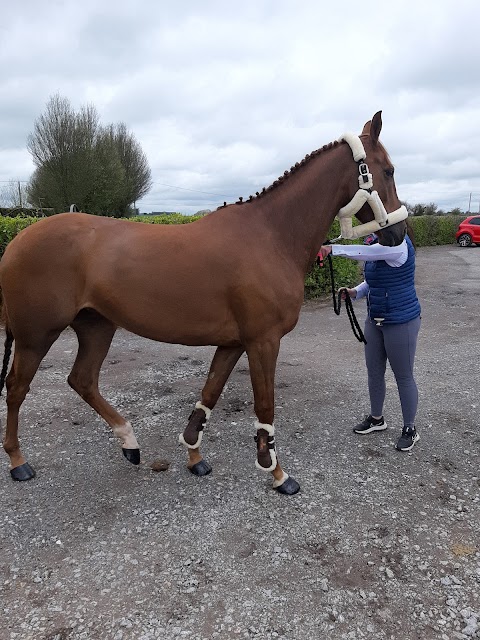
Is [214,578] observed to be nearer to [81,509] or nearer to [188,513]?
[188,513]

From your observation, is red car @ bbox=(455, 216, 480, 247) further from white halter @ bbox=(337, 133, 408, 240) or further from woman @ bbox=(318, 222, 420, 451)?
white halter @ bbox=(337, 133, 408, 240)

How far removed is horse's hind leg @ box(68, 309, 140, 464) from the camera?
11.1ft

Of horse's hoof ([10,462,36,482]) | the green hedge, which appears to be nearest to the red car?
the green hedge

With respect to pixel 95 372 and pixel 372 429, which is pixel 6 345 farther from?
pixel 372 429

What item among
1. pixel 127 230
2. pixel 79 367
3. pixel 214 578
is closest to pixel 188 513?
pixel 214 578

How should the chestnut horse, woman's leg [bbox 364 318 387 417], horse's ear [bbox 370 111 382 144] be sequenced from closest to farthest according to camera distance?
→ the chestnut horse < horse's ear [bbox 370 111 382 144] < woman's leg [bbox 364 318 387 417]

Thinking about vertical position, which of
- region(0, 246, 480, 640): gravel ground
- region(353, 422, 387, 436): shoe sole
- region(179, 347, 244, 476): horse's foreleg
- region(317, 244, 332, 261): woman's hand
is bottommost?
region(0, 246, 480, 640): gravel ground

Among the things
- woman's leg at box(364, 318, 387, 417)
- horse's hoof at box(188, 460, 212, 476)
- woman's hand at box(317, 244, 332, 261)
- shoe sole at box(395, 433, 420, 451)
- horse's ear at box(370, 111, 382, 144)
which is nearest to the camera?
horse's ear at box(370, 111, 382, 144)

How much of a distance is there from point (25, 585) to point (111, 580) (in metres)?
0.43

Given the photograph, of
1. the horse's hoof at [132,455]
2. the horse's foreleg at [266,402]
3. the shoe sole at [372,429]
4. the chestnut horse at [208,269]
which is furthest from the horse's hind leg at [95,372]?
the shoe sole at [372,429]

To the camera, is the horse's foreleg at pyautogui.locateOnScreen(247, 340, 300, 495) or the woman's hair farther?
the woman's hair

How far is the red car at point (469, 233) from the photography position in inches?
949

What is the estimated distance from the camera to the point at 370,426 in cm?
407

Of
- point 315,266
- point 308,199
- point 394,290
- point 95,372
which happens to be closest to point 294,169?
point 308,199
